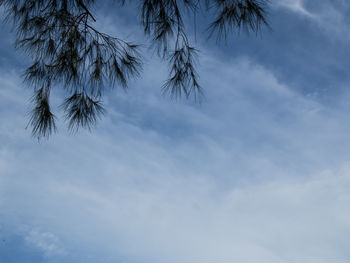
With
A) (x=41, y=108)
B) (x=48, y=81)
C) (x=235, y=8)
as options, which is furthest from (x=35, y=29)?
(x=235, y=8)

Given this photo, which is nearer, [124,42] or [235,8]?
[235,8]

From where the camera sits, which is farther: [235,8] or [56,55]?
[56,55]

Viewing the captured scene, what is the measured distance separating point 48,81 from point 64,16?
0.46 meters

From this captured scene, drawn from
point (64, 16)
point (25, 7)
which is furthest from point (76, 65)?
point (25, 7)

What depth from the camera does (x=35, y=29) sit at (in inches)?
107

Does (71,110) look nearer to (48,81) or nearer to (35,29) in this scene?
(48,81)

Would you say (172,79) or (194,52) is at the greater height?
(194,52)

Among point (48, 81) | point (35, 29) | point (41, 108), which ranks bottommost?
point (41, 108)

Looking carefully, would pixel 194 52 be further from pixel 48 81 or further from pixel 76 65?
pixel 48 81

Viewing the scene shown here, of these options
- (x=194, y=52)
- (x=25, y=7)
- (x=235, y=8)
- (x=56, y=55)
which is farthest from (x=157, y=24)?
(x=25, y=7)

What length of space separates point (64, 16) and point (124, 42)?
43 centimetres

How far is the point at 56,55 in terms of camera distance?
9.05 ft

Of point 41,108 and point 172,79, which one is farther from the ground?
point 172,79

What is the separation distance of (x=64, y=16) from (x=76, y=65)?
0.33m
